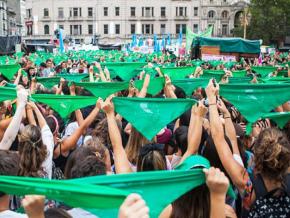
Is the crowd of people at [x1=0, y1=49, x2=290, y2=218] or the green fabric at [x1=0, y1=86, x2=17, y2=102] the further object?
the green fabric at [x1=0, y1=86, x2=17, y2=102]

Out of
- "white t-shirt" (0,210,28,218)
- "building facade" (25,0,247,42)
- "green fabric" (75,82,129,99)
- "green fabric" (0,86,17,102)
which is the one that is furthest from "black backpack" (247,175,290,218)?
"building facade" (25,0,247,42)

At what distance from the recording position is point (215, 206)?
255 cm

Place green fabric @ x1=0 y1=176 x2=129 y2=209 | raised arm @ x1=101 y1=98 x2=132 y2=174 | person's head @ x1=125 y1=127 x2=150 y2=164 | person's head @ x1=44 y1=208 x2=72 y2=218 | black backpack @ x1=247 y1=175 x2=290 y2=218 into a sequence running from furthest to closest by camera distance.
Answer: person's head @ x1=125 y1=127 x2=150 y2=164
raised arm @ x1=101 y1=98 x2=132 y2=174
black backpack @ x1=247 y1=175 x2=290 y2=218
person's head @ x1=44 y1=208 x2=72 y2=218
green fabric @ x1=0 y1=176 x2=129 y2=209

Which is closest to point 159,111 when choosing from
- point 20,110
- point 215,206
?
point 20,110

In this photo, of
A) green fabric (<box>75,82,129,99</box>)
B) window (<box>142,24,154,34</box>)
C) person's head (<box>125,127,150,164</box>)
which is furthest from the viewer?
window (<box>142,24,154,34</box>)

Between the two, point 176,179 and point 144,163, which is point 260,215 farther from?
point 144,163

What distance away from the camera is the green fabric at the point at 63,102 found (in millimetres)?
6586

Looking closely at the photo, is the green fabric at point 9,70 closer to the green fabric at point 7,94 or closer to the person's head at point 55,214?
the green fabric at point 7,94

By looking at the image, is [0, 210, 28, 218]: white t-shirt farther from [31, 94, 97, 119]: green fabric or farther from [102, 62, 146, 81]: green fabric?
[102, 62, 146, 81]: green fabric

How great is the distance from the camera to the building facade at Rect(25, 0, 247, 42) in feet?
302

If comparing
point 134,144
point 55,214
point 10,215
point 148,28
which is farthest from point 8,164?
point 148,28

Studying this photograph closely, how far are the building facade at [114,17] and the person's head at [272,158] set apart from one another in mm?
89927

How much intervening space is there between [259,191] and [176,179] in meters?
0.88

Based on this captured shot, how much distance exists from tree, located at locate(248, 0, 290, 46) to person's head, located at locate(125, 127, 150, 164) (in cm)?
6382
